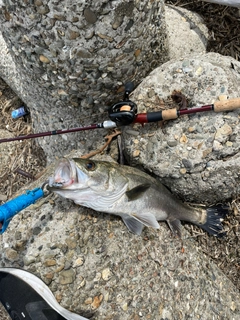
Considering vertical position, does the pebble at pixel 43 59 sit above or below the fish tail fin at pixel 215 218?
above

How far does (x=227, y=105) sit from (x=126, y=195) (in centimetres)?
94

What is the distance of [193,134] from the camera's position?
2.47 meters

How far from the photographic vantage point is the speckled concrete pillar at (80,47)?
2.01 m

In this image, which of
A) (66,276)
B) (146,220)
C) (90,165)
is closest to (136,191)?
(146,220)

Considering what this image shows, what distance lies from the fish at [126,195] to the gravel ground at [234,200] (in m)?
0.18

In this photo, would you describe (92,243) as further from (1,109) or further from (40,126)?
(1,109)

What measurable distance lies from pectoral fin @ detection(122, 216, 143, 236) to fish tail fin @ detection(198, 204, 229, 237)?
706 millimetres

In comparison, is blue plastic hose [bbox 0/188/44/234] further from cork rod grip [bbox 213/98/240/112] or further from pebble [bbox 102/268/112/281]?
cork rod grip [bbox 213/98/240/112]

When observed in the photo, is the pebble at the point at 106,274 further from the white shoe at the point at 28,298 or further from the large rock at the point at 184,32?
the large rock at the point at 184,32

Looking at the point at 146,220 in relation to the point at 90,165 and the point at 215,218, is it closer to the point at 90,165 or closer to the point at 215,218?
the point at 90,165

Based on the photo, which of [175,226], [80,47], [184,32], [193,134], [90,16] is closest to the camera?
[90,16]

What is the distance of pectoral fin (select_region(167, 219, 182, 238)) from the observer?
2820 millimetres

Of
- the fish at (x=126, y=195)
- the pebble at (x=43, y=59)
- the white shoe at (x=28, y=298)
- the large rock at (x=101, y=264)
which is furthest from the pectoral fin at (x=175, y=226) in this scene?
the pebble at (x=43, y=59)

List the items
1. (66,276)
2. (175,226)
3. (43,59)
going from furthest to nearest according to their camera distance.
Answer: (175,226), (66,276), (43,59)
